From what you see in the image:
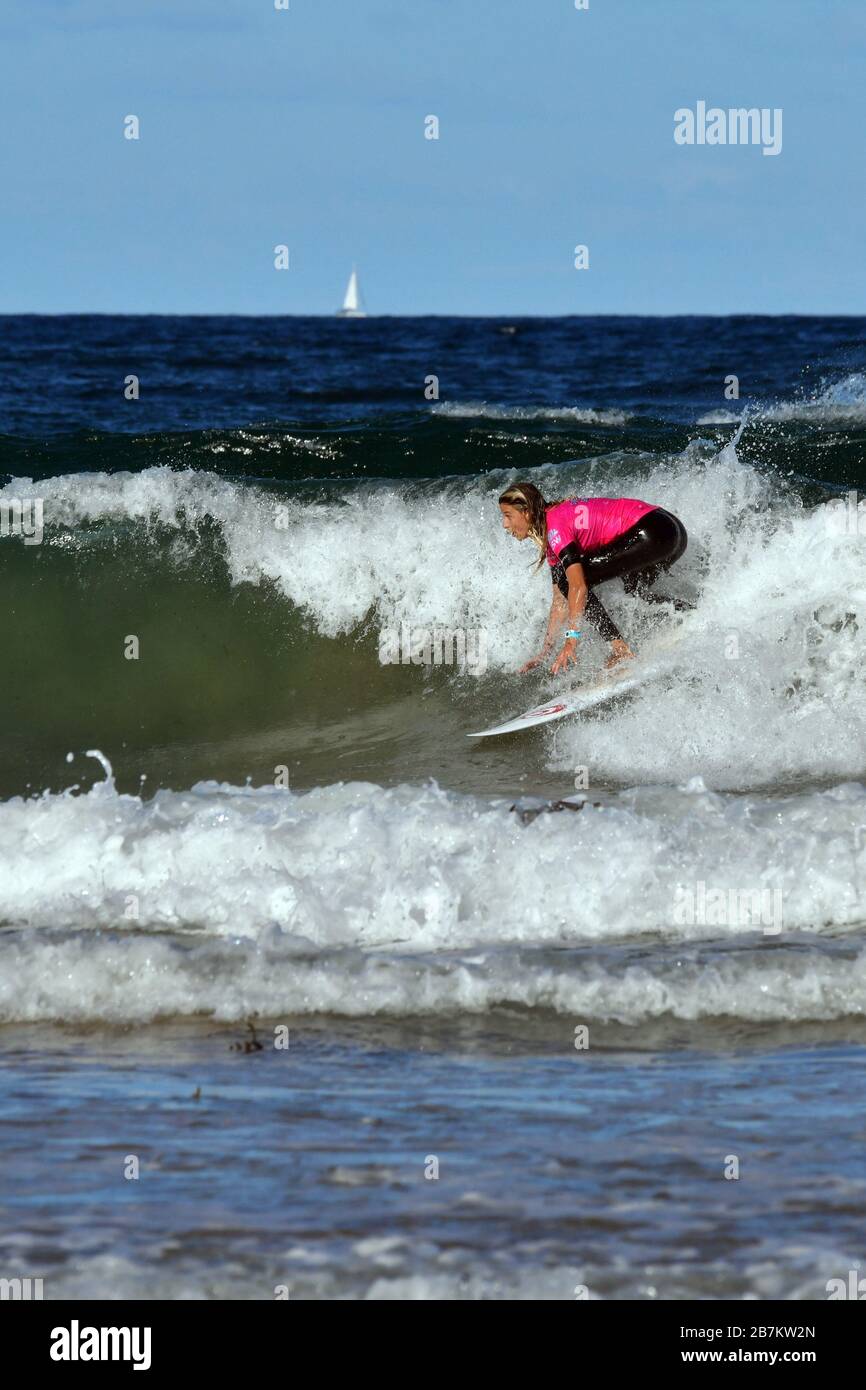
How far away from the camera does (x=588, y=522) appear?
884 centimetres

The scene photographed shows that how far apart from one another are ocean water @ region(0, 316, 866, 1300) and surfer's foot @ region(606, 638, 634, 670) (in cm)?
15

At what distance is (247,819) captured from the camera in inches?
267

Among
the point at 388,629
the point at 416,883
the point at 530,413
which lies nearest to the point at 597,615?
the point at 388,629

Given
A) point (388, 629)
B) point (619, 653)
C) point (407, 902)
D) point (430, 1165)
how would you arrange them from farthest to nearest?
point (388, 629) < point (619, 653) < point (407, 902) < point (430, 1165)

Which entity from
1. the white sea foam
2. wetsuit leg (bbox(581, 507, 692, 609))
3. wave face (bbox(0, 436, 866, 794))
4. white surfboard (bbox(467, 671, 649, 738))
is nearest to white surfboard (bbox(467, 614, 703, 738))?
white surfboard (bbox(467, 671, 649, 738))

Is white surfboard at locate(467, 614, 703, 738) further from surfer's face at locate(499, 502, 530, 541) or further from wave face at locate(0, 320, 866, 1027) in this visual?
surfer's face at locate(499, 502, 530, 541)

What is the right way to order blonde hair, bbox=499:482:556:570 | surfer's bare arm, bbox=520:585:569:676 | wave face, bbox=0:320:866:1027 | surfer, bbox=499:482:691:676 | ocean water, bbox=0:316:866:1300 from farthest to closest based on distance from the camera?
surfer's bare arm, bbox=520:585:569:676, surfer, bbox=499:482:691:676, blonde hair, bbox=499:482:556:570, wave face, bbox=0:320:866:1027, ocean water, bbox=0:316:866:1300

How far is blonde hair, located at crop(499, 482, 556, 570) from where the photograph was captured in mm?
8383

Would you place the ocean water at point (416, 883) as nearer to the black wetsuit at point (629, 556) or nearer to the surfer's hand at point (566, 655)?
the surfer's hand at point (566, 655)

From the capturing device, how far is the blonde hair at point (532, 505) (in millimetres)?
8383

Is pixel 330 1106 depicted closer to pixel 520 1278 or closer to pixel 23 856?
pixel 520 1278

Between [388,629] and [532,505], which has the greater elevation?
[532,505]

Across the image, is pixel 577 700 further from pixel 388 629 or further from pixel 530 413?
pixel 530 413

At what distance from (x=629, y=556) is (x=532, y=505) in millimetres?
845
